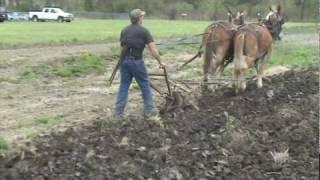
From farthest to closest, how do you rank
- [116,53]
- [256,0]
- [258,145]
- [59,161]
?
1. [256,0]
2. [116,53]
3. [258,145]
4. [59,161]

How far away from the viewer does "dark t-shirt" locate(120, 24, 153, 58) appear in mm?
10359

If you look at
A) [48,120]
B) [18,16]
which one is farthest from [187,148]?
[18,16]

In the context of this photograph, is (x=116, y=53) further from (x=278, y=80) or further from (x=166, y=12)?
(x=166, y=12)

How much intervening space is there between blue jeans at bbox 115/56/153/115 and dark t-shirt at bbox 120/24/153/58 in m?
0.13

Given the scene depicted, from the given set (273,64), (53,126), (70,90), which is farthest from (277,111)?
(273,64)

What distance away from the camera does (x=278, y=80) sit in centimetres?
1467

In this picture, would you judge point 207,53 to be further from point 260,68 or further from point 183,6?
point 183,6

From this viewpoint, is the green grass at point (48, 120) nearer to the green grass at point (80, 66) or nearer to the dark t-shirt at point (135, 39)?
the dark t-shirt at point (135, 39)

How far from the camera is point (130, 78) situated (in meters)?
10.7

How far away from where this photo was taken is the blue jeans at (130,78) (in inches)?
412

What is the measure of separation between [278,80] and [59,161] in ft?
26.4

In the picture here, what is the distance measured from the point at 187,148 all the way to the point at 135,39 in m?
2.73

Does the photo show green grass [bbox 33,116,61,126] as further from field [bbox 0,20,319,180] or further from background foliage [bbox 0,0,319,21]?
background foliage [bbox 0,0,319,21]

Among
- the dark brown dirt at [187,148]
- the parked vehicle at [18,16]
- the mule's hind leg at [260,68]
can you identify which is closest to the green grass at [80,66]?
the mule's hind leg at [260,68]
